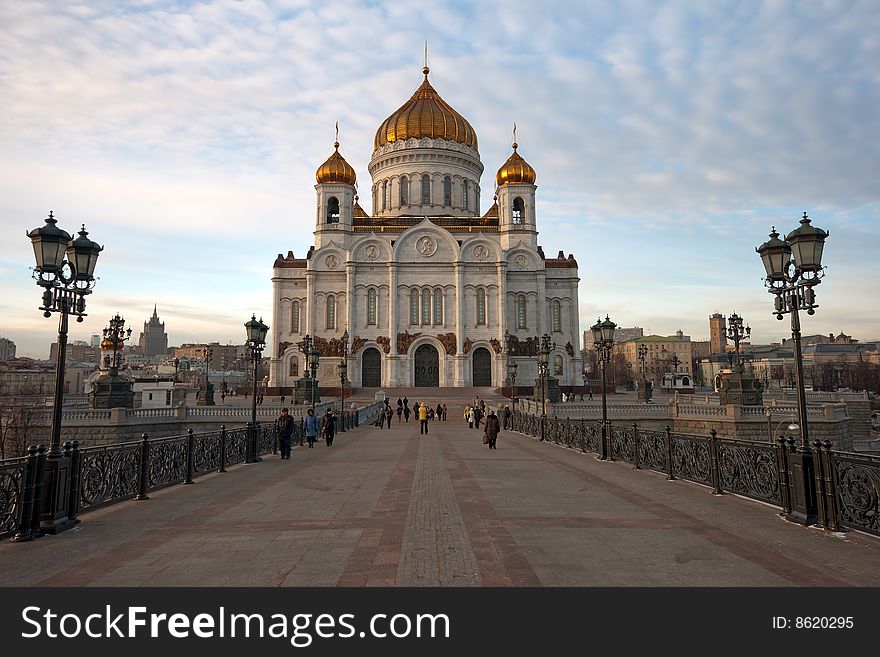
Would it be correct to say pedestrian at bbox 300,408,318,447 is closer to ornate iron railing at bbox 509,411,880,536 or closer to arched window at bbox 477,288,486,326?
ornate iron railing at bbox 509,411,880,536

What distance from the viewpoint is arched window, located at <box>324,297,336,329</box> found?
52594 millimetres

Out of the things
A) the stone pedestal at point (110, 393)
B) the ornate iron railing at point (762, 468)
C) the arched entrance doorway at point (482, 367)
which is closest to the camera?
the ornate iron railing at point (762, 468)

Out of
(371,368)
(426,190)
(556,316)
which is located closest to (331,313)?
(371,368)

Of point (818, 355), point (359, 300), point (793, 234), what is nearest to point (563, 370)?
point (359, 300)

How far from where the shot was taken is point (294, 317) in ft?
177

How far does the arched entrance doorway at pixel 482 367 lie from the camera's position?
2028 inches

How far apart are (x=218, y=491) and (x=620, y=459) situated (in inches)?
392

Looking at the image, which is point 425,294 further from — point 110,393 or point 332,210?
point 110,393

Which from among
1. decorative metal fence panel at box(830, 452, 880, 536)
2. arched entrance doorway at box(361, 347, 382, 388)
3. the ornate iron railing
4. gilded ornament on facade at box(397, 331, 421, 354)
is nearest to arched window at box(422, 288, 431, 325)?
gilded ornament on facade at box(397, 331, 421, 354)

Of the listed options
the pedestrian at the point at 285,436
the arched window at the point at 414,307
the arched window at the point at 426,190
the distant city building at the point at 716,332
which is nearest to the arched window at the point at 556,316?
the arched window at the point at 414,307

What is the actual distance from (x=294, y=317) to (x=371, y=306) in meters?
7.59

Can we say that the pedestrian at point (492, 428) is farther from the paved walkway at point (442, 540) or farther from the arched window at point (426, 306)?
the arched window at point (426, 306)

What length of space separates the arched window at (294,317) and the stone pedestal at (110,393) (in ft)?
78.7

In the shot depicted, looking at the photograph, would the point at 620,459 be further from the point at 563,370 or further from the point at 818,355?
the point at 818,355
